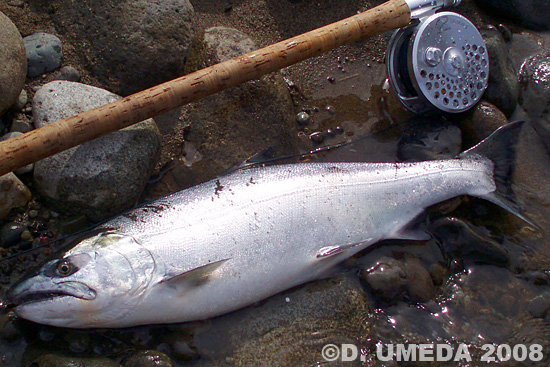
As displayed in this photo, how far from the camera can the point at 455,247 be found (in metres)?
3.33

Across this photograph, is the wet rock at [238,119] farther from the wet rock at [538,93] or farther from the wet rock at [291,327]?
the wet rock at [538,93]

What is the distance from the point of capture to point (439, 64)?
345 cm

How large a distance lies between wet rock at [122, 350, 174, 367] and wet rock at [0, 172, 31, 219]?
1.38 m

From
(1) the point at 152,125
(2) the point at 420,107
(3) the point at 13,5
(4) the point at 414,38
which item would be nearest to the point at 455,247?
(2) the point at 420,107

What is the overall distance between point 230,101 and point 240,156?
48 centimetres

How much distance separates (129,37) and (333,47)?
158 centimetres

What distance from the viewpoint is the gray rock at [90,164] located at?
2.99m

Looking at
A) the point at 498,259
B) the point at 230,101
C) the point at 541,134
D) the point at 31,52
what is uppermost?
the point at 31,52

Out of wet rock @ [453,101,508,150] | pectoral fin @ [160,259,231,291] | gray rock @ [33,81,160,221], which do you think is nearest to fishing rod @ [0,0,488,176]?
wet rock @ [453,101,508,150]

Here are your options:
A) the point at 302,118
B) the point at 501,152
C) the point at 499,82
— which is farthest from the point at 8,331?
the point at 499,82

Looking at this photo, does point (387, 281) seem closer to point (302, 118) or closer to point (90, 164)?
point (302, 118)

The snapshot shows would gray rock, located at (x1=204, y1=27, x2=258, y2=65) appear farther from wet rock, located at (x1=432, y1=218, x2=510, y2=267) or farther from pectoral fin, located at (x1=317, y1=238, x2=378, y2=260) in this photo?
wet rock, located at (x1=432, y1=218, x2=510, y2=267)

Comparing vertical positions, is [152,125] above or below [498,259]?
above

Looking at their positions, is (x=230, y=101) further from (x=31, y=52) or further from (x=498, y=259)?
(x=498, y=259)
